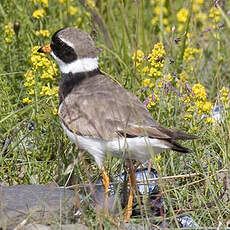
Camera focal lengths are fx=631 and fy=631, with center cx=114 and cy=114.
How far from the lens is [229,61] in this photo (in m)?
6.19

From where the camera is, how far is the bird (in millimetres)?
3830

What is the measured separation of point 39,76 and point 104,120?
3.64 feet

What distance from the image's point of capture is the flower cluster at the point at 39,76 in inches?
186

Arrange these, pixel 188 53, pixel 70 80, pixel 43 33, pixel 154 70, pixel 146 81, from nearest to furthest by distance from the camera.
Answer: pixel 70 80
pixel 154 70
pixel 146 81
pixel 43 33
pixel 188 53

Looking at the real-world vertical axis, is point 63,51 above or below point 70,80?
above

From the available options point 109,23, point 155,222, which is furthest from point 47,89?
point 109,23

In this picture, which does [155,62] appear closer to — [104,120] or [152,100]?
[152,100]

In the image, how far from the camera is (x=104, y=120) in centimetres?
398

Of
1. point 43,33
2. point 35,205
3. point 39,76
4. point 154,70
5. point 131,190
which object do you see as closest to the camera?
point 35,205

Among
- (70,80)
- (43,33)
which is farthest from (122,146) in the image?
(43,33)

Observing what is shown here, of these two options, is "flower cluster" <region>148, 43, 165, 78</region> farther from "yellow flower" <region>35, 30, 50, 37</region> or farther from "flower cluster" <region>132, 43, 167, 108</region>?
"yellow flower" <region>35, 30, 50, 37</region>

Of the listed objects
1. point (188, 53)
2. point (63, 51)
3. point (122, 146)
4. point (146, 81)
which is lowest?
point (122, 146)

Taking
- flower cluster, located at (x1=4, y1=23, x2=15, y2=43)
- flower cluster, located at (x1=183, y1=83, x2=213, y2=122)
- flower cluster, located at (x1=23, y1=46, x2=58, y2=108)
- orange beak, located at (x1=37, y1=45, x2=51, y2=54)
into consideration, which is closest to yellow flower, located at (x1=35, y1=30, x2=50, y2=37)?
flower cluster, located at (x1=4, y1=23, x2=15, y2=43)

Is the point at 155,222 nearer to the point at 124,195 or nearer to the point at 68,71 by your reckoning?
the point at 124,195
